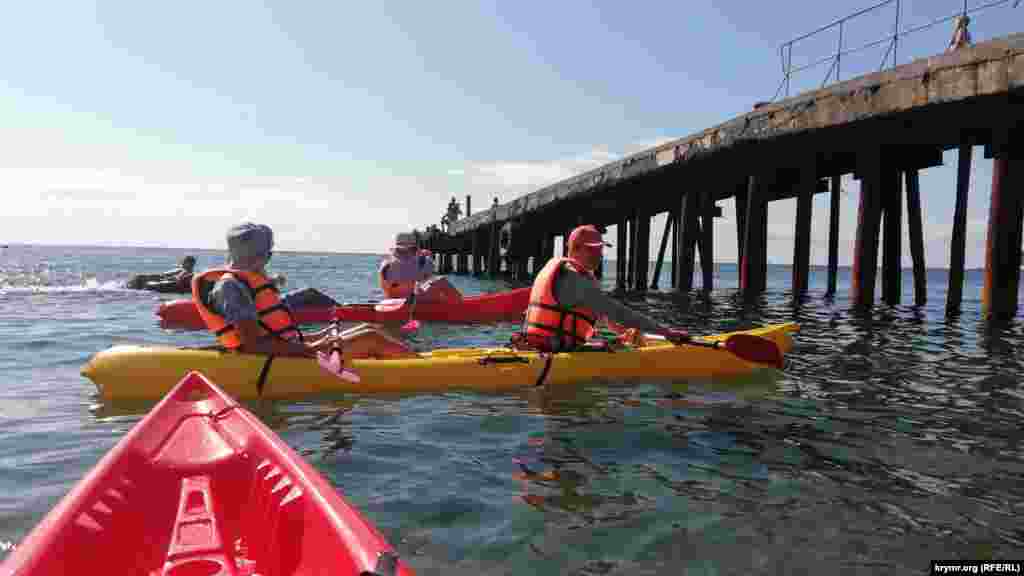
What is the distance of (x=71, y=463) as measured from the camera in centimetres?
411

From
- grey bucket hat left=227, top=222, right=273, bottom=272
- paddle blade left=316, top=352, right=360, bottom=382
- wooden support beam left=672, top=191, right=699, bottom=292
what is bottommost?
paddle blade left=316, top=352, right=360, bottom=382

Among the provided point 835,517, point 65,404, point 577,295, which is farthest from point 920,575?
point 65,404

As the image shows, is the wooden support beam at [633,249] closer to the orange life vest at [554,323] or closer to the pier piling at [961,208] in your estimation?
the pier piling at [961,208]

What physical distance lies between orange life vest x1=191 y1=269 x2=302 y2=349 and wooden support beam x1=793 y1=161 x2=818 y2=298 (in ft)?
38.1

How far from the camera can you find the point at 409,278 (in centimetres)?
1193

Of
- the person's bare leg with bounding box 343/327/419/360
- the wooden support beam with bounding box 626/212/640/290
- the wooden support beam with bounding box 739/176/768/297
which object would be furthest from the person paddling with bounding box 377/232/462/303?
the wooden support beam with bounding box 626/212/640/290

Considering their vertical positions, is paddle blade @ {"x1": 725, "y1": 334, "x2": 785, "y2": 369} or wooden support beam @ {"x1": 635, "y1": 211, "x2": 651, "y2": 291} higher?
wooden support beam @ {"x1": 635, "y1": 211, "x2": 651, "y2": 291}

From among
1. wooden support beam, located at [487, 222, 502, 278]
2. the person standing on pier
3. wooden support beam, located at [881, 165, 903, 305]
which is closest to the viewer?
the person standing on pier

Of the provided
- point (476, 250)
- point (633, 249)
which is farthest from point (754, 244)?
point (476, 250)

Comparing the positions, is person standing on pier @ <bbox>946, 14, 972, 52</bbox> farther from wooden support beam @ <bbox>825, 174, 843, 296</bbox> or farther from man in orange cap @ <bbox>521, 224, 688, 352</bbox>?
man in orange cap @ <bbox>521, 224, 688, 352</bbox>

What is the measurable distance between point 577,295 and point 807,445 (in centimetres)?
214

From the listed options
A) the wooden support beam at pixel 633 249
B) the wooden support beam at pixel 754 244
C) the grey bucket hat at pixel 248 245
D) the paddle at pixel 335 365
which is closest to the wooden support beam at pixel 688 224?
the wooden support beam at pixel 754 244

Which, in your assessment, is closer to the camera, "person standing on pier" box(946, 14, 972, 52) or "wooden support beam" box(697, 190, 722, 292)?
"person standing on pier" box(946, 14, 972, 52)

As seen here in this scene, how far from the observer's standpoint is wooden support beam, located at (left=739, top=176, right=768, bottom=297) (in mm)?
14430
